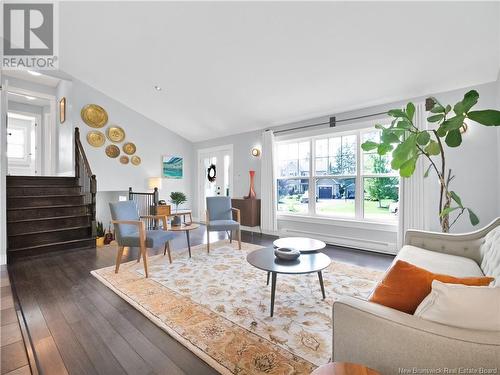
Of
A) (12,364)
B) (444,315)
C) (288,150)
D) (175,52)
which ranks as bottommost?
(12,364)

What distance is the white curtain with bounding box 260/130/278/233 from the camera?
515 centimetres

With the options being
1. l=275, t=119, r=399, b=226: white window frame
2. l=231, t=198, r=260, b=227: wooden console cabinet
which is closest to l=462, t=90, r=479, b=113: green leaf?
l=275, t=119, r=399, b=226: white window frame

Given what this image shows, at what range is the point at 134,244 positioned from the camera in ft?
9.63

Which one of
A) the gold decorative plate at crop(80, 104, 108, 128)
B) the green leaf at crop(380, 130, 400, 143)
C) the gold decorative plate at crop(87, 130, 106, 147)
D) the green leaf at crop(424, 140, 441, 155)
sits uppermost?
the gold decorative plate at crop(80, 104, 108, 128)

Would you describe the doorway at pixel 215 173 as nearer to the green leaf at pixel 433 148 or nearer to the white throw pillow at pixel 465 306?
the green leaf at pixel 433 148

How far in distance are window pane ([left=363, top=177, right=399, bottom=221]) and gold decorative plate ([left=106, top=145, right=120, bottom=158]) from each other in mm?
5476

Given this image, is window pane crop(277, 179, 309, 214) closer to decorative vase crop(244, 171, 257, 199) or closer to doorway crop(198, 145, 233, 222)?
decorative vase crop(244, 171, 257, 199)

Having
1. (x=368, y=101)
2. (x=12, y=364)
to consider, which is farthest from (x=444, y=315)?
(x=368, y=101)

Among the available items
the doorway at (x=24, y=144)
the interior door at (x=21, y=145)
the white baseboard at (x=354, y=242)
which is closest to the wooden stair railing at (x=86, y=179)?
the doorway at (x=24, y=144)

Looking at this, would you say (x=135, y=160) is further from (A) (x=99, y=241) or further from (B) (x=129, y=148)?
(A) (x=99, y=241)

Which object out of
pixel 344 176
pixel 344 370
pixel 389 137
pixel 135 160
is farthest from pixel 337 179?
pixel 135 160

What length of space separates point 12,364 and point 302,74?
13.5 ft

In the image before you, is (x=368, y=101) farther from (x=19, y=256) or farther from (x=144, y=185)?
(x=19, y=256)

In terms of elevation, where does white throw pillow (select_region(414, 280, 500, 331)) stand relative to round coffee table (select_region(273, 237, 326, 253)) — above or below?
above
